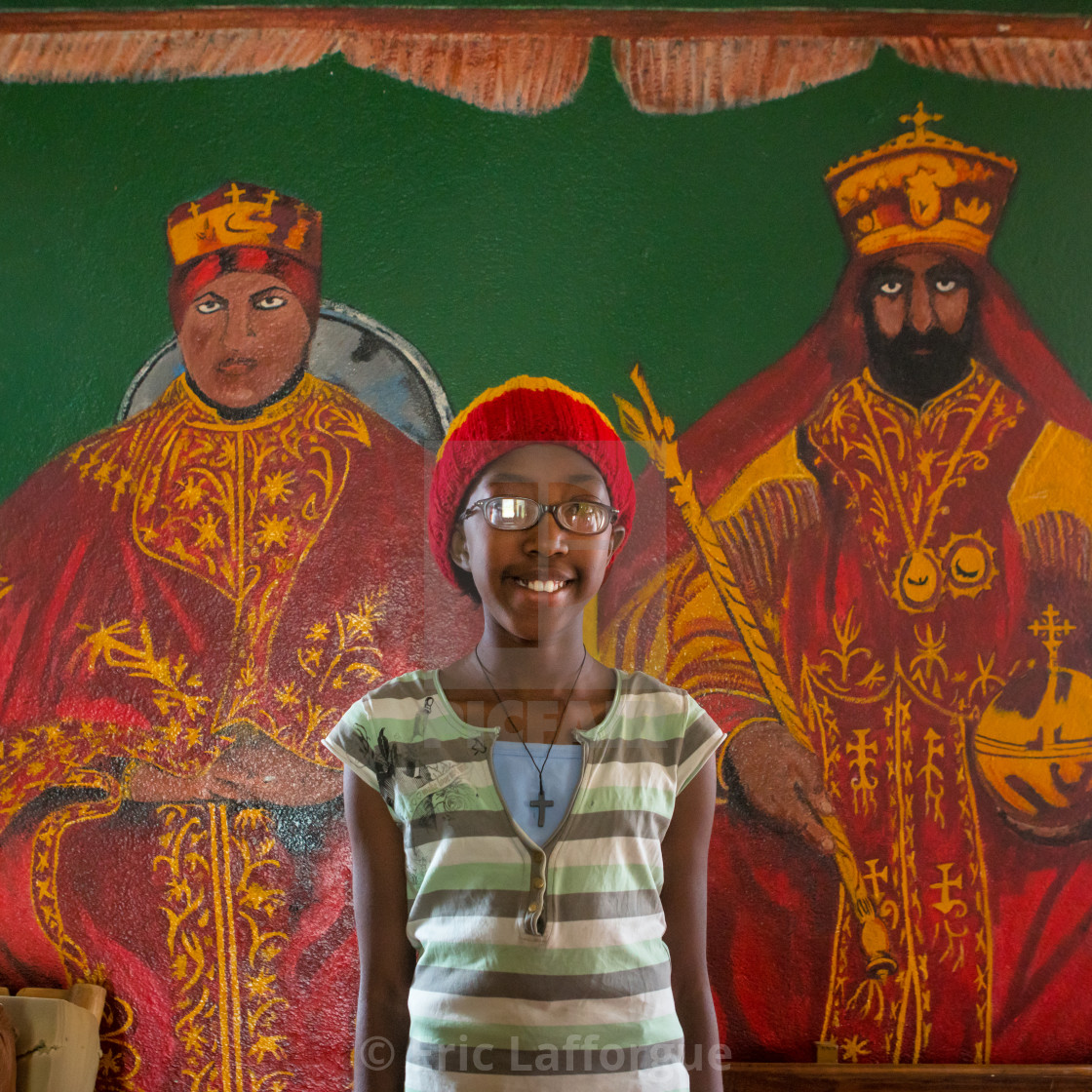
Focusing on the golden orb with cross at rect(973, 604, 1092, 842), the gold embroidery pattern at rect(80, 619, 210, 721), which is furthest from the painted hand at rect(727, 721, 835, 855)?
the gold embroidery pattern at rect(80, 619, 210, 721)

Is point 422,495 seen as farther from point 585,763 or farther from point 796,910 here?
point 796,910

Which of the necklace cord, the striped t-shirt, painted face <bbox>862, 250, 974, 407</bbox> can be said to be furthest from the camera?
painted face <bbox>862, 250, 974, 407</bbox>

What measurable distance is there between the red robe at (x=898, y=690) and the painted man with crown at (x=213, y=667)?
0.65 metres

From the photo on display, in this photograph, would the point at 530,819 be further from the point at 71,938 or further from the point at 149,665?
the point at 71,938

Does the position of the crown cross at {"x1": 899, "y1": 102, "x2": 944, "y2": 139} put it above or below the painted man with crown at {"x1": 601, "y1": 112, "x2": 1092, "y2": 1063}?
above

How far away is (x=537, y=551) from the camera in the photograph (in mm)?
1421

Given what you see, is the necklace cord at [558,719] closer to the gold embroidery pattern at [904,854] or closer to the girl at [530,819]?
the girl at [530,819]

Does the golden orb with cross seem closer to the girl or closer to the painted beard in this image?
the painted beard

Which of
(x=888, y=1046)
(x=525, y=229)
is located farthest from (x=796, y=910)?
(x=525, y=229)

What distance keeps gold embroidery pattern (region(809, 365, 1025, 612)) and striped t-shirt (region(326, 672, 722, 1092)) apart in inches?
32.1

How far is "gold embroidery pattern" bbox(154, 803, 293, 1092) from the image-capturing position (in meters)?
1.95

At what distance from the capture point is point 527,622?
1.45m

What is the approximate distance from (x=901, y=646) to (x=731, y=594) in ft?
1.22

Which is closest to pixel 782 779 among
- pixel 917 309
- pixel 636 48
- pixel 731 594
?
pixel 731 594
